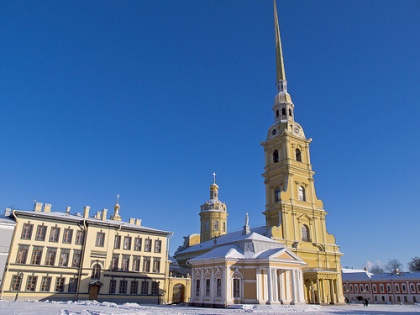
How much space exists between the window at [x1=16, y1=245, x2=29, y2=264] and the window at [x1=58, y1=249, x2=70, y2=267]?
3163 mm

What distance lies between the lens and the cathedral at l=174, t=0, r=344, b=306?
3108 centimetres

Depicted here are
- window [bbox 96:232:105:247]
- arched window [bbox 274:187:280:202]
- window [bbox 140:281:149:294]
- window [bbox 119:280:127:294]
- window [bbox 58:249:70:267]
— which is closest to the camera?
window [bbox 58:249:70:267]

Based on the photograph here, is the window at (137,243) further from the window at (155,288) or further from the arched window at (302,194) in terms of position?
the arched window at (302,194)

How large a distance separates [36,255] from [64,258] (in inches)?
101

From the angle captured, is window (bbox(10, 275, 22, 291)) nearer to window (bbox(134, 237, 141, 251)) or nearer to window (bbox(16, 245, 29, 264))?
window (bbox(16, 245, 29, 264))

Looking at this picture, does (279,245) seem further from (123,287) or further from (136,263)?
(123,287)

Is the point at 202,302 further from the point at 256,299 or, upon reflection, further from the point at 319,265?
the point at 319,265

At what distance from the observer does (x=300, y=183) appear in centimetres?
4750

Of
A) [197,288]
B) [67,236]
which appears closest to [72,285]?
[67,236]

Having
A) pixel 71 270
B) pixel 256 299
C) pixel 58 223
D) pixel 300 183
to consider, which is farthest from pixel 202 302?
pixel 300 183

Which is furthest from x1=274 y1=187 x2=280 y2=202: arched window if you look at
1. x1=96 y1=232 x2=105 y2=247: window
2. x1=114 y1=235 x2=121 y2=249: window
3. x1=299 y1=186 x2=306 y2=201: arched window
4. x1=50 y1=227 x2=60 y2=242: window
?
x1=50 y1=227 x2=60 y2=242: window

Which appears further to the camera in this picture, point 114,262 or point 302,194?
point 302,194

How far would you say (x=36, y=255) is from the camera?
3353 centimetres

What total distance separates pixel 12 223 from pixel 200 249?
1129 inches
